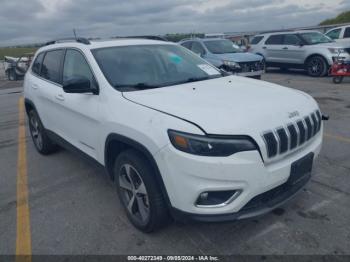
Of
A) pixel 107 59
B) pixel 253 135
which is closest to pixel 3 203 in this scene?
pixel 107 59

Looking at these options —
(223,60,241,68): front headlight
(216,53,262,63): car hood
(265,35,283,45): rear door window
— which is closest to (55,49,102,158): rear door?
(223,60,241,68): front headlight

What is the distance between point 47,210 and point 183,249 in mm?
1699

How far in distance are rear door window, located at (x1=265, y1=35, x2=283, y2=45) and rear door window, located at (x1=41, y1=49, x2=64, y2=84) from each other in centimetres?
1136

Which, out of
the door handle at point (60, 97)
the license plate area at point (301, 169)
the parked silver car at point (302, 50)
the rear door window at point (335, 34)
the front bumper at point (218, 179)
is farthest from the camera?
the rear door window at point (335, 34)

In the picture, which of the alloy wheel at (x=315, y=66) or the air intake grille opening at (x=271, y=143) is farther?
the alloy wheel at (x=315, y=66)

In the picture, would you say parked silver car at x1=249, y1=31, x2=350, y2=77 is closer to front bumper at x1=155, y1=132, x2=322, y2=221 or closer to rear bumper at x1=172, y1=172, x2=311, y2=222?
rear bumper at x1=172, y1=172, x2=311, y2=222

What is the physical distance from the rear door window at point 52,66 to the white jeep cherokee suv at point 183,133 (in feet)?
1.41

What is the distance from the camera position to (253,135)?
2494mm

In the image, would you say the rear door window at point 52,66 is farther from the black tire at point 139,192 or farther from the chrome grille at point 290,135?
the chrome grille at point 290,135

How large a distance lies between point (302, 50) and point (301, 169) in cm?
1140

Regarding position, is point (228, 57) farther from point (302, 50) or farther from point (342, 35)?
point (342, 35)

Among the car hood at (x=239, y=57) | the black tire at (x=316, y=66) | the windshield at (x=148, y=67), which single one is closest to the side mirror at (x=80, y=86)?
the windshield at (x=148, y=67)

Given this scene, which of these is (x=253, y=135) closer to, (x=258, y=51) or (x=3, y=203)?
(x=3, y=203)

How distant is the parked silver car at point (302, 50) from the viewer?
12305 millimetres
